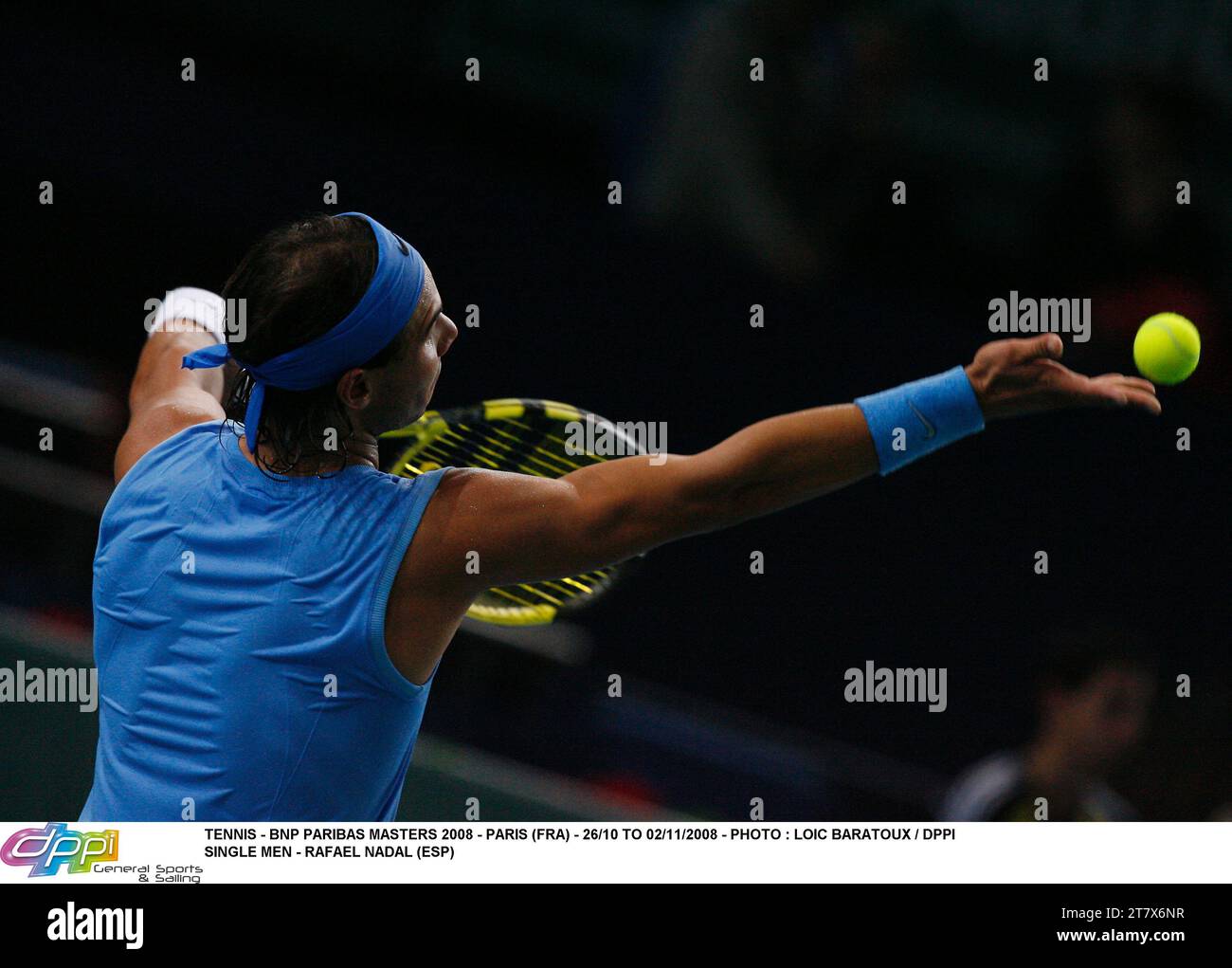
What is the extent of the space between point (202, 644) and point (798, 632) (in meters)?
2.70

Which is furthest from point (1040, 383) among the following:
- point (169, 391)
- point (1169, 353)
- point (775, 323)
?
point (775, 323)

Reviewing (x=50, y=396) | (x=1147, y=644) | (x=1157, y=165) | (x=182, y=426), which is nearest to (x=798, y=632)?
(x=1147, y=644)

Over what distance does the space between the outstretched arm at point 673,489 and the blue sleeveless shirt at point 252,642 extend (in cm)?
7

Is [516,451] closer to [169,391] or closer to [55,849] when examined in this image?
[169,391]

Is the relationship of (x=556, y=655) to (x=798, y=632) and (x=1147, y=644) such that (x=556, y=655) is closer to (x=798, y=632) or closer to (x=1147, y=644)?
(x=798, y=632)

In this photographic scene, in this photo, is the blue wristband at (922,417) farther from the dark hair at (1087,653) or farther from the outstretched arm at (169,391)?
the dark hair at (1087,653)

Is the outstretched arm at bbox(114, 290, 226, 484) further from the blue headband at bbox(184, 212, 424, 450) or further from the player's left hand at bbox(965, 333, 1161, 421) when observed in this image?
the player's left hand at bbox(965, 333, 1161, 421)

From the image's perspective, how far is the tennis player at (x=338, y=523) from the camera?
191 centimetres

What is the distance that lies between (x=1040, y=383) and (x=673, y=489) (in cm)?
40

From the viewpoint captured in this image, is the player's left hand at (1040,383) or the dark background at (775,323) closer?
the player's left hand at (1040,383)

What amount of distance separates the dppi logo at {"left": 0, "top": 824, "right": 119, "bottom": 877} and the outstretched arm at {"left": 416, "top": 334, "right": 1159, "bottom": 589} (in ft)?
2.05

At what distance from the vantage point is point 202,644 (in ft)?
6.59

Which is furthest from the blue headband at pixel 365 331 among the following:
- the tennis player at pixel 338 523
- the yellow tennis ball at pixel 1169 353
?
the yellow tennis ball at pixel 1169 353

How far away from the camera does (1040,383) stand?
186 cm
